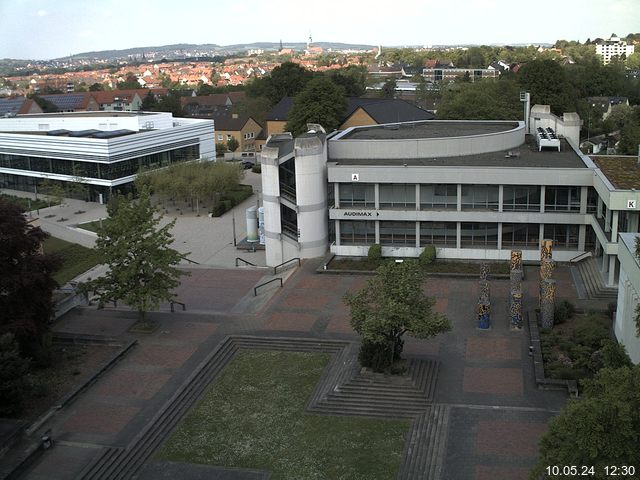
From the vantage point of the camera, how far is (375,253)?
42594 mm

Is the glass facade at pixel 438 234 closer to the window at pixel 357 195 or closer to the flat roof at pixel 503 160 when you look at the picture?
the window at pixel 357 195

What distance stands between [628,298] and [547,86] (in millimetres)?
64549

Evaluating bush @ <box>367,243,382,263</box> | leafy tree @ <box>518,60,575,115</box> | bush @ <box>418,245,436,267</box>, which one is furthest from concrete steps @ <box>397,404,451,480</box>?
leafy tree @ <box>518,60,575,115</box>

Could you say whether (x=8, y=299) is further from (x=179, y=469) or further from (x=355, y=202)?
(x=355, y=202)

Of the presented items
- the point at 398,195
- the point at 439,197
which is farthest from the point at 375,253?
the point at 439,197

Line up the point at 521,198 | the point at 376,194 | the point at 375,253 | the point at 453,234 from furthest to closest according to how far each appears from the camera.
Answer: the point at 376,194
the point at 453,234
the point at 375,253
the point at 521,198

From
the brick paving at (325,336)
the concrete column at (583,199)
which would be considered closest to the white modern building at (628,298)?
the brick paving at (325,336)

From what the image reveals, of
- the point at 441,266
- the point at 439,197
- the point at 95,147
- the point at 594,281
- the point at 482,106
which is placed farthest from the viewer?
the point at 482,106

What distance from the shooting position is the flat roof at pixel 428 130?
50094 millimetres

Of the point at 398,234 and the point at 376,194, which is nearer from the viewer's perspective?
the point at 376,194

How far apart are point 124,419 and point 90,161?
45.7 m

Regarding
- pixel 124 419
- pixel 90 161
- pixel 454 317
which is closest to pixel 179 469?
pixel 124 419

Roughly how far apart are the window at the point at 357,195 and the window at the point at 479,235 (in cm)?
558

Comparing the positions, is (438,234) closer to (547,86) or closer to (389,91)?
Answer: (547,86)
